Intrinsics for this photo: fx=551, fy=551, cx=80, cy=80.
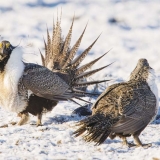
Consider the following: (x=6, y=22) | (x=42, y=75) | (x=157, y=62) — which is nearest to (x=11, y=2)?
(x=6, y=22)

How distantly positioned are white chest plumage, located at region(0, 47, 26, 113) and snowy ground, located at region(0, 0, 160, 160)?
12.8 inches

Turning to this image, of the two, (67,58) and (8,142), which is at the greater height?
(67,58)

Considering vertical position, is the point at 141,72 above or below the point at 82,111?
above

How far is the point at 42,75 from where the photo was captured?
6.84 m

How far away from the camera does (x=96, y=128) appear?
17.0 ft

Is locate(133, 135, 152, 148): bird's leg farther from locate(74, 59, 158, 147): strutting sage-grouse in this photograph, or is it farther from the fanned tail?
the fanned tail

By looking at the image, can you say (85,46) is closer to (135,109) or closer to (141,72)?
(141,72)

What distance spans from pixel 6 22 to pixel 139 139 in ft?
30.8

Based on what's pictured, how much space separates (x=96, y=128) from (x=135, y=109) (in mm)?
518

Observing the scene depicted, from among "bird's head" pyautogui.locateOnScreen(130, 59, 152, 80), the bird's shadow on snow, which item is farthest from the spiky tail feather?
the bird's shadow on snow

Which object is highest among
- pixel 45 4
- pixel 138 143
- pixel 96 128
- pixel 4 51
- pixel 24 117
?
pixel 45 4

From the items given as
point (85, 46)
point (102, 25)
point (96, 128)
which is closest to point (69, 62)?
point (96, 128)

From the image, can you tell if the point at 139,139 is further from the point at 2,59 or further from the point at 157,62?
the point at 157,62

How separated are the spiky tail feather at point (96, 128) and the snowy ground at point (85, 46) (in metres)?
0.14
